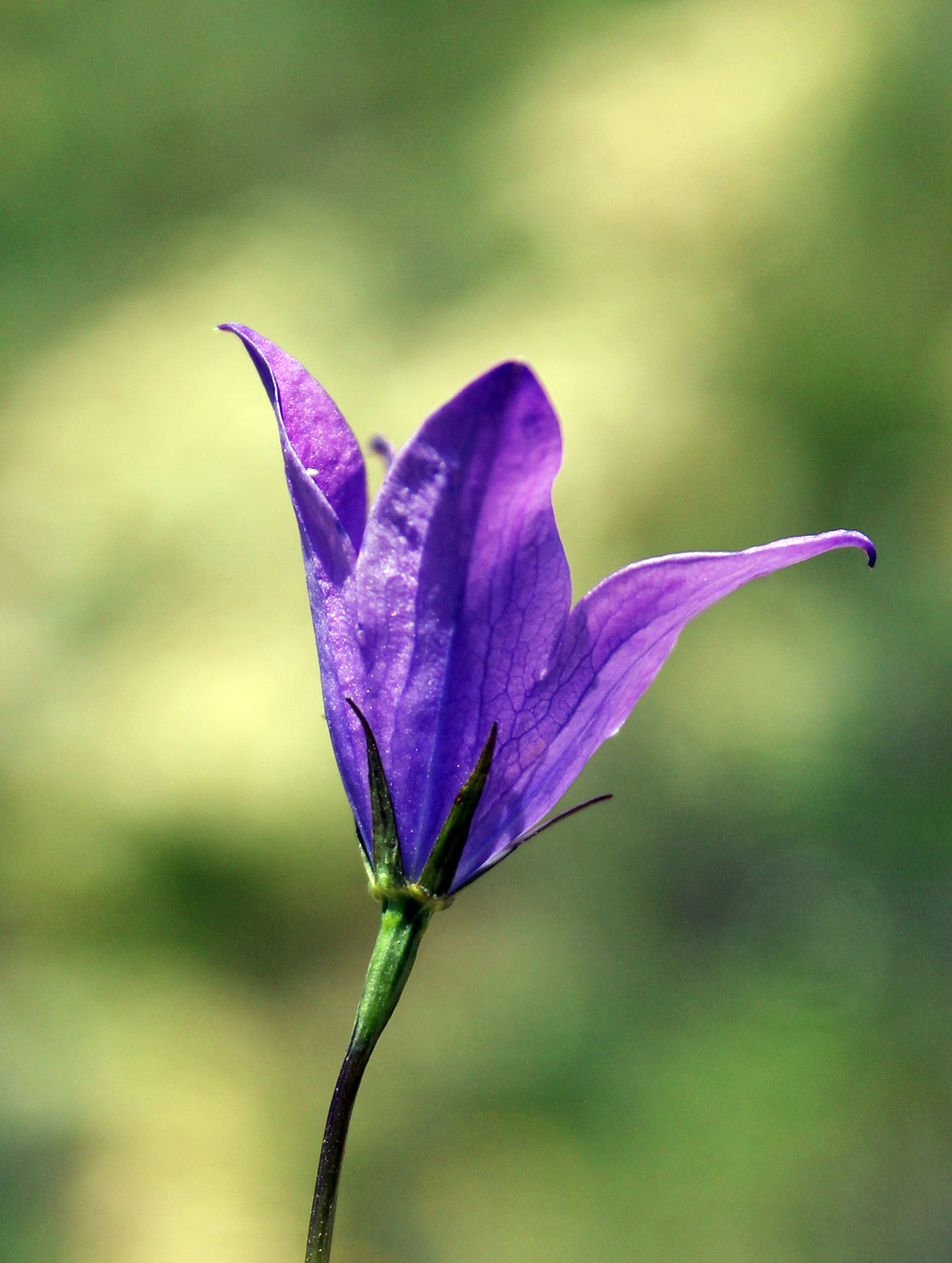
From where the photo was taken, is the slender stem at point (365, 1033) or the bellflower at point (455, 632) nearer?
the slender stem at point (365, 1033)

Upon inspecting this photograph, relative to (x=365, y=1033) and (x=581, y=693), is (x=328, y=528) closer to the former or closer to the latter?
(x=581, y=693)

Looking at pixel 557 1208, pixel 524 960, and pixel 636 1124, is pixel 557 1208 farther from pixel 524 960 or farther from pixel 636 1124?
pixel 524 960

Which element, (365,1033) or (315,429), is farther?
(315,429)

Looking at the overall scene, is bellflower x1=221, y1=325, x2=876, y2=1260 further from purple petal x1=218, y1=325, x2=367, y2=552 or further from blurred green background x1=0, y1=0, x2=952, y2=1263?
blurred green background x1=0, y1=0, x2=952, y2=1263

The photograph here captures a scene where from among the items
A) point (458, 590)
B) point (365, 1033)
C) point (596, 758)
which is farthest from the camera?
point (596, 758)

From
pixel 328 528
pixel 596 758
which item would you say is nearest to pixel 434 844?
pixel 328 528

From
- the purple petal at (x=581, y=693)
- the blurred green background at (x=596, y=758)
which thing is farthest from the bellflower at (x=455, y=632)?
the blurred green background at (x=596, y=758)

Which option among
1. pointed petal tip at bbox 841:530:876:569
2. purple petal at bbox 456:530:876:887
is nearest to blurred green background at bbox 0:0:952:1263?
purple petal at bbox 456:530:876:887

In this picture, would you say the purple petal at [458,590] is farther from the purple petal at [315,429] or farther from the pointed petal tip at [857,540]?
the pointed petal tip at [857,540]
